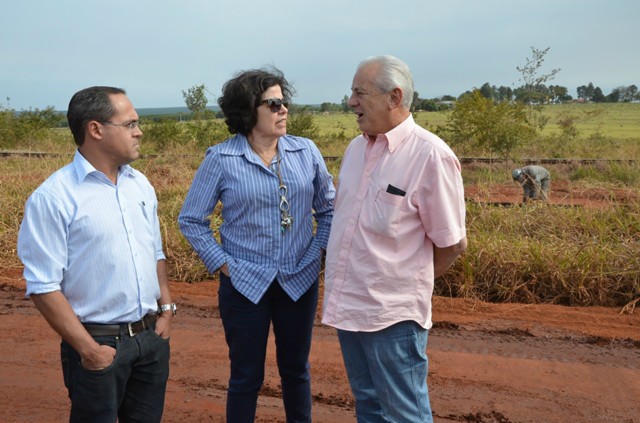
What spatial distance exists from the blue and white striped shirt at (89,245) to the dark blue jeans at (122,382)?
13cm

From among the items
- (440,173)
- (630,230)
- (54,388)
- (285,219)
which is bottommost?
(54,388)

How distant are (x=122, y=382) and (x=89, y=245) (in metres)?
0.56

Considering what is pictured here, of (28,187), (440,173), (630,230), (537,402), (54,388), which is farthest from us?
(28,187)

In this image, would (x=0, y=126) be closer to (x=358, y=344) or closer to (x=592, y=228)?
(x=592, y=228)

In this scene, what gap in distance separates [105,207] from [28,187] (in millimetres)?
8052

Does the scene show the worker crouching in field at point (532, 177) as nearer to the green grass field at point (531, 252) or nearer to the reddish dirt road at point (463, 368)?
the green grass field at point (531, 252)

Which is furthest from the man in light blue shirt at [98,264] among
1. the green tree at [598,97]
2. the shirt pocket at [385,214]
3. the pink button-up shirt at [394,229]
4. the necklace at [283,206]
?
the green tree at [598,97]

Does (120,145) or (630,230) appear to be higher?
(120,145)

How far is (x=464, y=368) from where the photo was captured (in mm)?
4793

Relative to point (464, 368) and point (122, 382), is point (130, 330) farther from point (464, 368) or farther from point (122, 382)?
point (464, 368)

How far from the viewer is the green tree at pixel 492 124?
14195 millimetres

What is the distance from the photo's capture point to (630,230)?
6.95m

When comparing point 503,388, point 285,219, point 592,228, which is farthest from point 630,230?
point 285,219

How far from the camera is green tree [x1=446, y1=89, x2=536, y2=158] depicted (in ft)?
46.6
